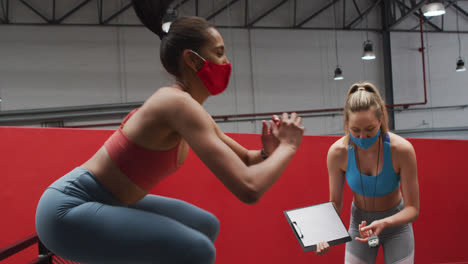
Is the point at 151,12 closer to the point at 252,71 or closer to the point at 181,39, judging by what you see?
the point at 181,39

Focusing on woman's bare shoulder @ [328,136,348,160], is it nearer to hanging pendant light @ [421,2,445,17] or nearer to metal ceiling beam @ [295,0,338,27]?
hanging pendant light @ [421,2,445,17]

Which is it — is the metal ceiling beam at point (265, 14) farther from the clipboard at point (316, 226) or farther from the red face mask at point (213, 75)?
the red face mask at point (213, 75)

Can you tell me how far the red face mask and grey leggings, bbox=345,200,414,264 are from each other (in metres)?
1.25

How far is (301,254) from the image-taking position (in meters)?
2.78

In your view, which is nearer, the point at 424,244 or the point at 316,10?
the point at 424,244

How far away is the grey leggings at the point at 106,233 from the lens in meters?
0.94

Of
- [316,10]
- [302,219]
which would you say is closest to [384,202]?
[302,219]

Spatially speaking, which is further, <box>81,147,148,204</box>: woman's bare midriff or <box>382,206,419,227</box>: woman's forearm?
<box>382,206,419,227</box>: woman's forearm

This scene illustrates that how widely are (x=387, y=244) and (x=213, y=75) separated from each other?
4.56 feet

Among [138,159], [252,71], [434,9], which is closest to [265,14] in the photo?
[252,71]

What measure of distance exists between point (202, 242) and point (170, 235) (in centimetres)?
9

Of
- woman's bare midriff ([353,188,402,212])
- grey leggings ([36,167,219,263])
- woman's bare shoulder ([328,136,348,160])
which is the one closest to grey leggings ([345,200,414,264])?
woman's bare midriff ([353,188,402,212])

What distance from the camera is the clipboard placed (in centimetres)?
176

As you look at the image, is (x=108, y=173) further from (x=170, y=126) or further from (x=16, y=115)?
(x=16, y=115)
